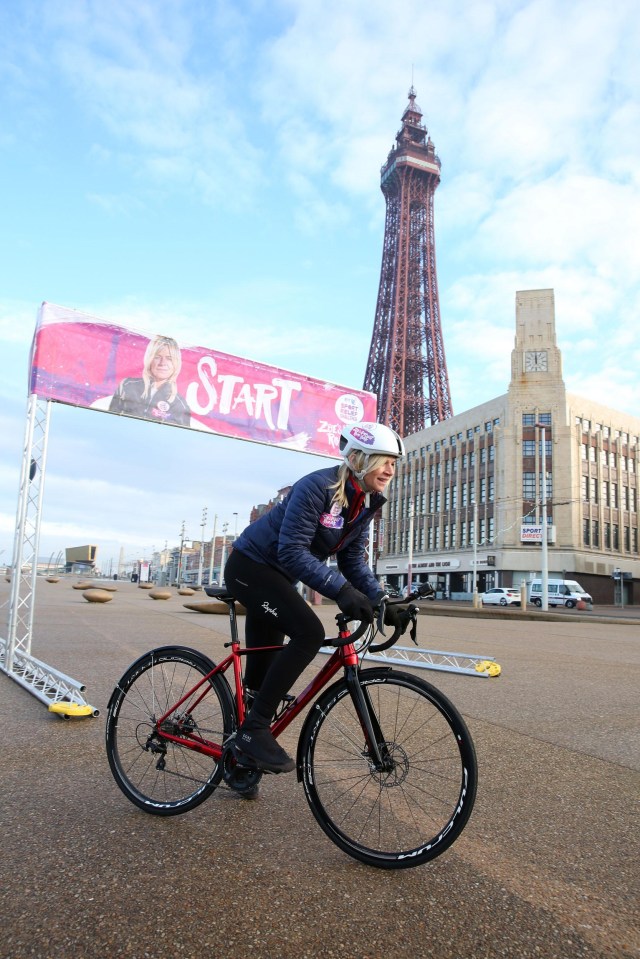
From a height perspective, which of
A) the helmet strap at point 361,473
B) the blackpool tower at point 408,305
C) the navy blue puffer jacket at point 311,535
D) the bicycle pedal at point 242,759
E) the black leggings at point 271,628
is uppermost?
the blackpool tower at point 408,305

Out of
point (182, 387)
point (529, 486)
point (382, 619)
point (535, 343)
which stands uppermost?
point (535, 343)

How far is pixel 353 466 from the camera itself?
9.14 ft

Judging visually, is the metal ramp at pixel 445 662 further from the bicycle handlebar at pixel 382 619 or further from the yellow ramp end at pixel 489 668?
the bicycle handlebar at pixel 382 619

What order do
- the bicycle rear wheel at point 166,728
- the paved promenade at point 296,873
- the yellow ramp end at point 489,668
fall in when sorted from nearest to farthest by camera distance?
the paved promenade at point 296,873 < the bicycle rear wheel at point 166,728 < the yellow ramp end at point 489,668

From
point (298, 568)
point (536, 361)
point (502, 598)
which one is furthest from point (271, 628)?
point (536, 361)

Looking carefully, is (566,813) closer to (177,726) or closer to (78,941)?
(177,726)

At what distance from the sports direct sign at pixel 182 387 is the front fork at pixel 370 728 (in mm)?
6254

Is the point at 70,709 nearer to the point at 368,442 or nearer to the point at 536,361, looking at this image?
the point at 368,442

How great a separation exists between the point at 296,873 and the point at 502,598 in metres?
44.3

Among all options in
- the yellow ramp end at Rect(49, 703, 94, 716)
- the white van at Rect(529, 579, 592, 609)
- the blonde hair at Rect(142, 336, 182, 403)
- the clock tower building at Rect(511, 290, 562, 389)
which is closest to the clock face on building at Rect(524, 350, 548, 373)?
the clock tower building at Rect(511, 290, 562, 389)

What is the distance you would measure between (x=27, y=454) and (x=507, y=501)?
54.4 meters

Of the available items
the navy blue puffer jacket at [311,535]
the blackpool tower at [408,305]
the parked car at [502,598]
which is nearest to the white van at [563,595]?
the parked car at [502,598]

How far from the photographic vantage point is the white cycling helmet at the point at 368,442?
2.77 meters

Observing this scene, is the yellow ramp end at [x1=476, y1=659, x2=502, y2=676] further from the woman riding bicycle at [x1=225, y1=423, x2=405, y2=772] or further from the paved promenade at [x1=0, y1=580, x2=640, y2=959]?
the woman riding bicycle at [x1=225, y1=423, x2=405, y2=772]
